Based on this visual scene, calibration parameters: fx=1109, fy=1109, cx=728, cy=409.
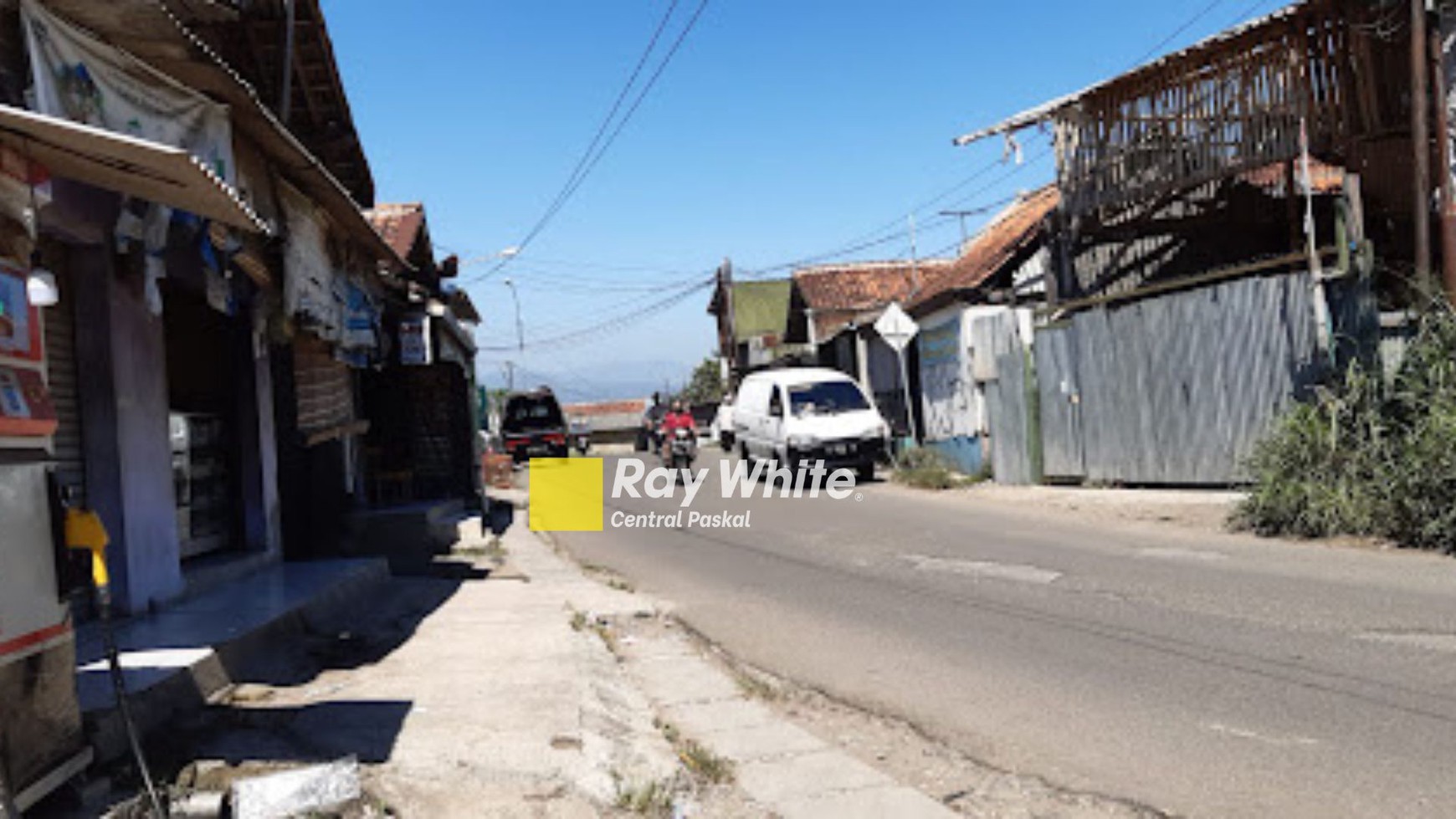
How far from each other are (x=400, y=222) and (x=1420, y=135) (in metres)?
13.2

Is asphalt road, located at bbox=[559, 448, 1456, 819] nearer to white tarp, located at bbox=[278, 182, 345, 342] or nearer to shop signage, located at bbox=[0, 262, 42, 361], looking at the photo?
white tarp, located at bbox=[278, 182, 345, 342]

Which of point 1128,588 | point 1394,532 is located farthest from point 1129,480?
point 1128,588

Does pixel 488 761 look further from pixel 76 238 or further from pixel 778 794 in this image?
pixel 76 238

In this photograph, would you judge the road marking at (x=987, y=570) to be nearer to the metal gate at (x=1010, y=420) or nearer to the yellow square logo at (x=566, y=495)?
the metal gate at (x=1010, y=420)

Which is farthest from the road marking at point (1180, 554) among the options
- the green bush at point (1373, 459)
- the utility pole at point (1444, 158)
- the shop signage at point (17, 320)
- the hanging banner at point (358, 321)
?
the shop signage at point (17, 320)

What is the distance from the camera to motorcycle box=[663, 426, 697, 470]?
22.9 m

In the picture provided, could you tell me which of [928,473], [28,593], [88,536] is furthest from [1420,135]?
[28,593]

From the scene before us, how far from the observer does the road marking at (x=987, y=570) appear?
9.04 metres

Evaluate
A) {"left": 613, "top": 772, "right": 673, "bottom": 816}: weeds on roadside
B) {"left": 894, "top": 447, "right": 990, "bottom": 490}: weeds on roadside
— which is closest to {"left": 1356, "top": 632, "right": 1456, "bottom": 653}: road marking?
{"left": 613, "top": 772, "right": 673, "bottom": 816}: weeds on roadside

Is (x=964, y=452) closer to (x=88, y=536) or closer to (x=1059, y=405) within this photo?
(x=1059, y=405)

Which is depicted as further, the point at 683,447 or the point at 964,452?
the point at 683,447

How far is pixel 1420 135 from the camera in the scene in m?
10.8

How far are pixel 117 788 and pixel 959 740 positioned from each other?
3.52m

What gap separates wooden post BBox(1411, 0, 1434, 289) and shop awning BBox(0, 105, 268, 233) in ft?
34.7
